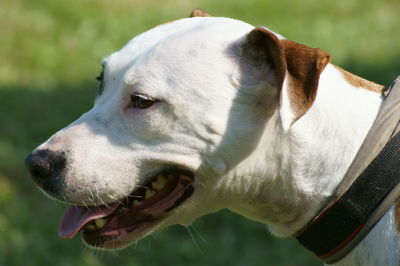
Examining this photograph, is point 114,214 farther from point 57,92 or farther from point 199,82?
point 57,92

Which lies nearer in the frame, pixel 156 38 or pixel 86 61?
pixel 156 38

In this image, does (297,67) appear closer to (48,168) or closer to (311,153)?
(311,153)

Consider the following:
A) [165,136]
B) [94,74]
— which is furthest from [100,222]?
[94,74]

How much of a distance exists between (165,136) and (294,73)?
0.58 m

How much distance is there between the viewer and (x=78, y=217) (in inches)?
136

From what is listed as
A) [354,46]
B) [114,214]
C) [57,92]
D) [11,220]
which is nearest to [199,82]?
[114,214]

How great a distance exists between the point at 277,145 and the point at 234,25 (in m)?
0.56

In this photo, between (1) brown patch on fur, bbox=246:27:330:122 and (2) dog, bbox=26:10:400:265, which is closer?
(1) brown patch on fur, bbox=246:27:330:122

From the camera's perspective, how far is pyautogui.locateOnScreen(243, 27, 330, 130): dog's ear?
3.02m

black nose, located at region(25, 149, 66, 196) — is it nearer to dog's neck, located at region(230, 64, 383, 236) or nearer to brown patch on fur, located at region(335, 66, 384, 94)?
dog's neck, located at region(230, 64, 383, 236)

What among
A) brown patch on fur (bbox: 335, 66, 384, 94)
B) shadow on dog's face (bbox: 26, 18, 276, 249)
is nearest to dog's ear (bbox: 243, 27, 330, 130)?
shadow on dog's face (bbox: 26, 18, 276, 249)

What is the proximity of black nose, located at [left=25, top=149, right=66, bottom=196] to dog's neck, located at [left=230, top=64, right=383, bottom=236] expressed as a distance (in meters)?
0.72

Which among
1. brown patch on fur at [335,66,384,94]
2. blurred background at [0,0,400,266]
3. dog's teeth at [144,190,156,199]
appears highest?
brown patch on fur at [335,66,384,94]

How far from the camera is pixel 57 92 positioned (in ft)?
26.5
